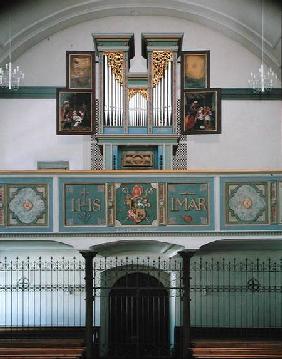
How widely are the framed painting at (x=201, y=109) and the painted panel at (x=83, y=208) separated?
3.63m

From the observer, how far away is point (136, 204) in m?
17.7

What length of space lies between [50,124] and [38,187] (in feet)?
22.2

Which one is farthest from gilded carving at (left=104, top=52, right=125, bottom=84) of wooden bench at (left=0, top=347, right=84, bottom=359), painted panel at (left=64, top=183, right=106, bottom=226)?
wooden bench at (left=0, top=347, right=84, bottom=359)

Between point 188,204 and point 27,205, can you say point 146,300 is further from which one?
point 27,205

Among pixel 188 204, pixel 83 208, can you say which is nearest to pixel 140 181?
pixel 188 204

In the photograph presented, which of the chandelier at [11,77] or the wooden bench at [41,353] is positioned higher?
the chandelier at [11,77]

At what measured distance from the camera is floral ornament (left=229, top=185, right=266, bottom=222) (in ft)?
58.0

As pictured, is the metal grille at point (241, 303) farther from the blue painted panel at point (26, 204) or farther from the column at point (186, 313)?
the blue painted panel at point (26, 204)

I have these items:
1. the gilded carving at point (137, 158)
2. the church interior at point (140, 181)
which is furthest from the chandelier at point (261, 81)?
the gilded carving at point (137, 158)

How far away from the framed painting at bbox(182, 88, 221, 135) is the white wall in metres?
4.32

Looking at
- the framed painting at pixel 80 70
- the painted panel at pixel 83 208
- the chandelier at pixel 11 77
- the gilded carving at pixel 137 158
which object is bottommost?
the painted panel at pixel 83 208

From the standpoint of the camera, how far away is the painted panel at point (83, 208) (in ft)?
58.0

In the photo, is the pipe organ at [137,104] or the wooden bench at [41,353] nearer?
the wooden bench at [41,353]

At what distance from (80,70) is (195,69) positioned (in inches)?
119
